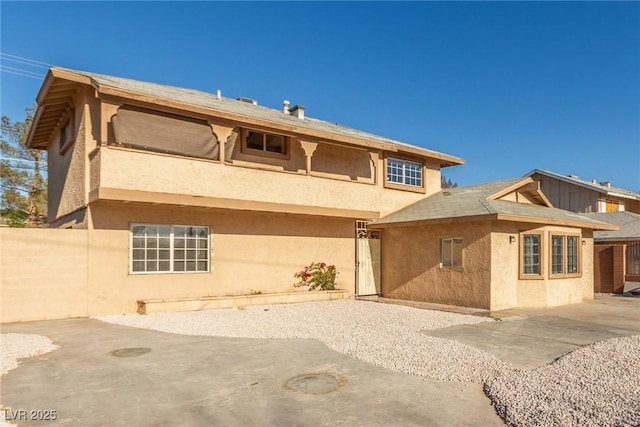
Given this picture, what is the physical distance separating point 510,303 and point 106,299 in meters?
11.4

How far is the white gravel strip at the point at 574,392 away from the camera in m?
4.40

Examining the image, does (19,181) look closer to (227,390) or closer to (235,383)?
(235,383)

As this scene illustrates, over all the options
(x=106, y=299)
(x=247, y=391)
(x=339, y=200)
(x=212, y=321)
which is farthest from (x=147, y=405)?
(x=339, y=200)

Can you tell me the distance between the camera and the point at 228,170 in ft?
41.0

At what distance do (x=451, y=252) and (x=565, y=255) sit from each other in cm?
398

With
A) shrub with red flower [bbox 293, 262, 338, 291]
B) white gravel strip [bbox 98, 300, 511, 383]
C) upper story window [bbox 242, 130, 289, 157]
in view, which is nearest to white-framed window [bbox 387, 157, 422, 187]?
shrub with red flower [bbox 293, 262, 338, 291]

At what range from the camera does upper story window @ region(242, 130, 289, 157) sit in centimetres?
1365

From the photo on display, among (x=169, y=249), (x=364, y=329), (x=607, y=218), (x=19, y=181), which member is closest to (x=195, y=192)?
(x=169, y=249)

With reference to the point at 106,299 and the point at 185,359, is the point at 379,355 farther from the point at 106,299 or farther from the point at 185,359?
the point at 106,299

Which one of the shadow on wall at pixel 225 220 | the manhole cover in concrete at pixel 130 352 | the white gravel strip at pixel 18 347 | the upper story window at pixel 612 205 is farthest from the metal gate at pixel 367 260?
the upper story window at pixel 612 205

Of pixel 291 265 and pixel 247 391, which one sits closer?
pixel 247 391

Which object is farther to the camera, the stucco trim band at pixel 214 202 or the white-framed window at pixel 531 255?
the white-framed window at pixel 531 255

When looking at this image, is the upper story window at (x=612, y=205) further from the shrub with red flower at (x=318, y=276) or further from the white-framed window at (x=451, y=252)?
the shrub with red flower at (x=318, y=276)

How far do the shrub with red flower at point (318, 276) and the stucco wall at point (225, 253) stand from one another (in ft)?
0.72
